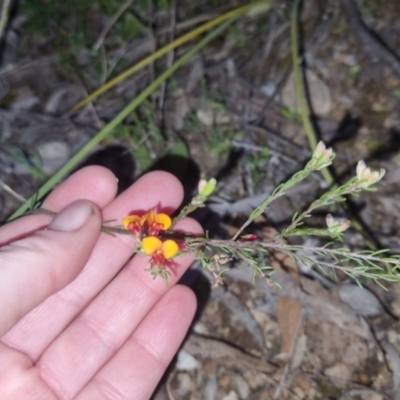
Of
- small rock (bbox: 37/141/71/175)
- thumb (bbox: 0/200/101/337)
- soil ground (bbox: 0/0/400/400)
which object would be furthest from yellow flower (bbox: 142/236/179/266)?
small rock (bbox: 37/141/71/175)

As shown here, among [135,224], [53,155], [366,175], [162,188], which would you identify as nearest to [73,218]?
[135,224]

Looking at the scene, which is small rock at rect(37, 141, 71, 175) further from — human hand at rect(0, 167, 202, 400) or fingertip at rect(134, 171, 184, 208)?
fingertip at rect(134, 171, 184, 208)

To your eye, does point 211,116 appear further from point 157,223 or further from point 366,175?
point 366,175

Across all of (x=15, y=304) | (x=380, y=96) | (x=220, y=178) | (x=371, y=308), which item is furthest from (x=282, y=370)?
(x=380, y=96)

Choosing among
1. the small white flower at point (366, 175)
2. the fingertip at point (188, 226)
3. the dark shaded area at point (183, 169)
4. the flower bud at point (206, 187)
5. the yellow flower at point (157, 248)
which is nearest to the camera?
the small white flower at point (366, 175)

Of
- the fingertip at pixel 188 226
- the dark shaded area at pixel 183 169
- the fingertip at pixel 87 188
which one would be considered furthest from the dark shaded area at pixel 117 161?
the fingertip at pixel 188 226

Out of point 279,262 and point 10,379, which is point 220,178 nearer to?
point 279,262

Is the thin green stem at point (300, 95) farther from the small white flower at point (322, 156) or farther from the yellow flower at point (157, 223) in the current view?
the small white flower at point (322, 156)

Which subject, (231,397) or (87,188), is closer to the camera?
(87,188)
